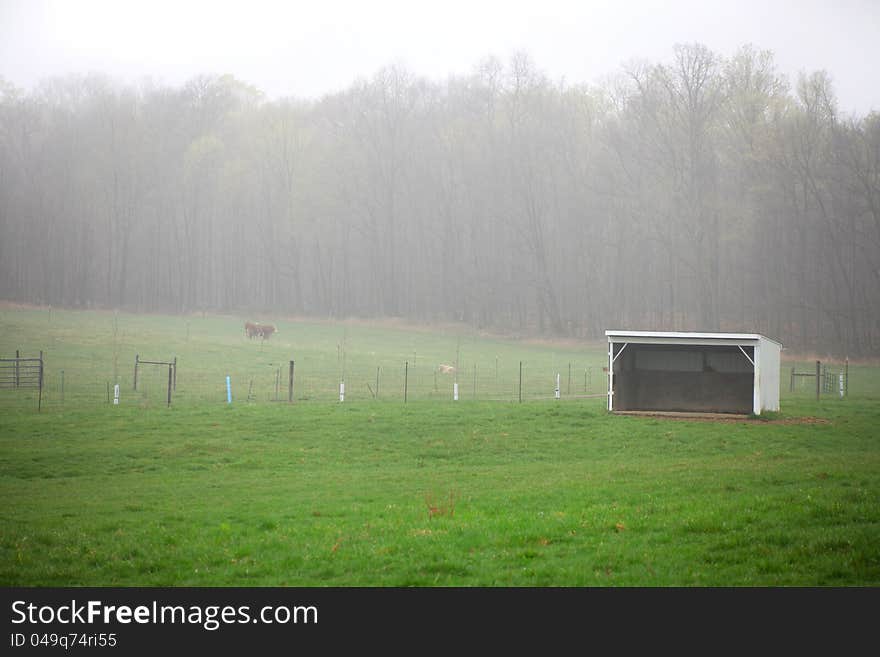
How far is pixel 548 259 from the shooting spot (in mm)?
77750

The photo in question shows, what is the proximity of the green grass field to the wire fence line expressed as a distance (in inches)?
11.5

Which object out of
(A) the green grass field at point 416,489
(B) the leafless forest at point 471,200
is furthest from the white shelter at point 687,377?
(B) the leafless forest at point 471,200

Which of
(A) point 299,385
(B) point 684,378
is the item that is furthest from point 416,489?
(A) point 299,385

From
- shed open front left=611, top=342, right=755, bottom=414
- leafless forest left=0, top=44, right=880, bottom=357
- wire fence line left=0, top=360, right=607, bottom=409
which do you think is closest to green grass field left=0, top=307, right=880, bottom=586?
wire fence line left=0, top=360, right=607, bottom=409

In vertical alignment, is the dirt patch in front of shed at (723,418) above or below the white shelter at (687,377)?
below

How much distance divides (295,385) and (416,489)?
70.1ft

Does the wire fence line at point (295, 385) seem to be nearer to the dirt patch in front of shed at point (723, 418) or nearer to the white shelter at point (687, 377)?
the white shelter at point (687, 377)

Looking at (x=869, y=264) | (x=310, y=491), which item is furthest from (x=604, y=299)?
(x=310, y=491)

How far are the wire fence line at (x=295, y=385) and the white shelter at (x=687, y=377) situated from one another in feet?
11.7

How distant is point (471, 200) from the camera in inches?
3132

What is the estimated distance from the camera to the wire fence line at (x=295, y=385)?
1262 inches

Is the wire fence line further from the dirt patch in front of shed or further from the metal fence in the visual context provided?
the dirt patch in front of shed
